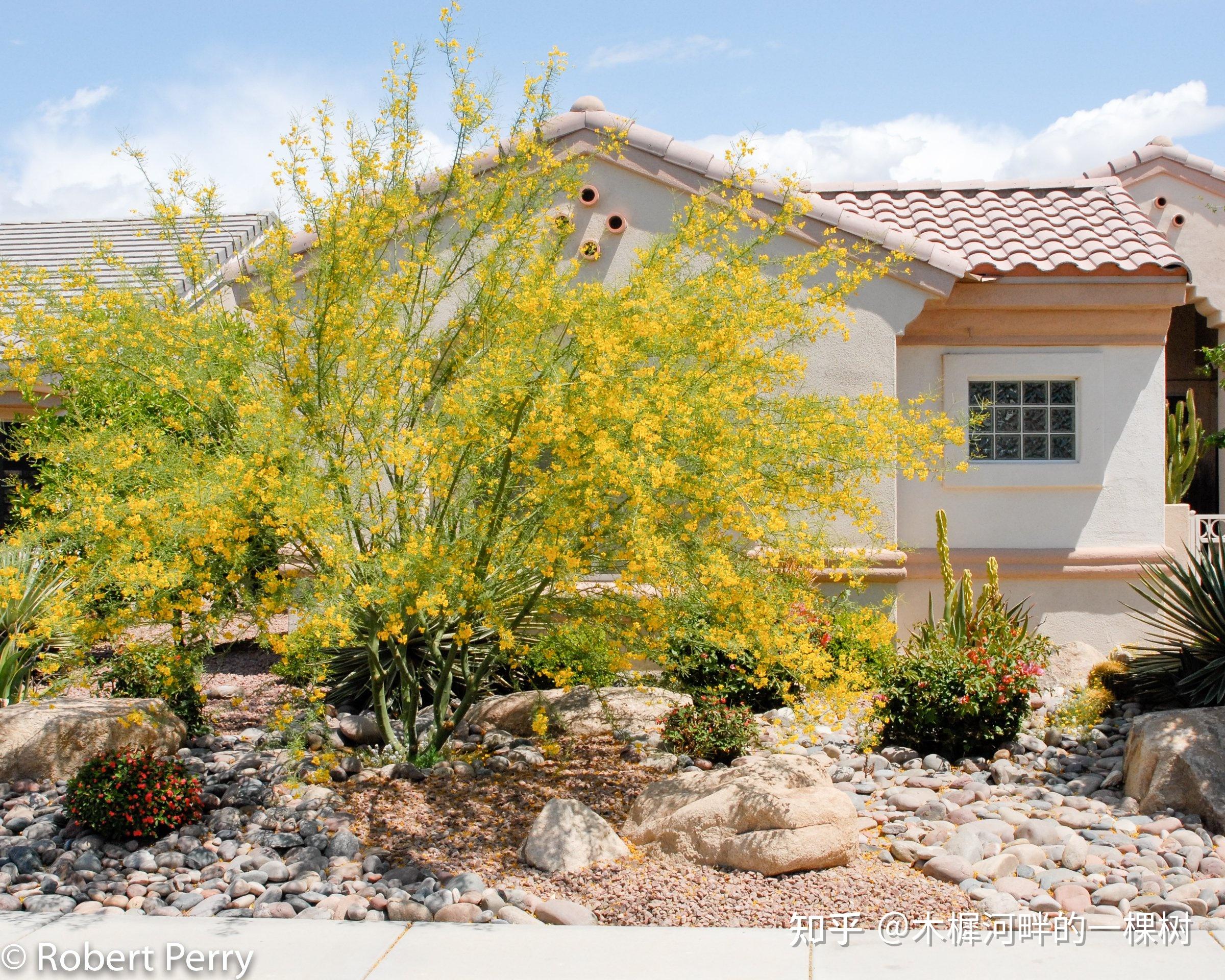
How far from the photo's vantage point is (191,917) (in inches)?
192

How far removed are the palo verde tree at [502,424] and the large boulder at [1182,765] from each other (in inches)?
90.5

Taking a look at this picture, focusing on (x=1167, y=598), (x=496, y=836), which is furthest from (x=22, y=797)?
(x=1167, y=598)

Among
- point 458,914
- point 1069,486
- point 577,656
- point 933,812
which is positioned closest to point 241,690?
point 577,656

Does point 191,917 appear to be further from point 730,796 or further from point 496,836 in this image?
point 730,796

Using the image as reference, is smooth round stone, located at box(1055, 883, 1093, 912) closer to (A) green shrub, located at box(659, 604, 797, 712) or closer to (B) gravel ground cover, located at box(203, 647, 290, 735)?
(A) green shrub, located at box(659, 604, 797, 712)

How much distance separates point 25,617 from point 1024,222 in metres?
10.1

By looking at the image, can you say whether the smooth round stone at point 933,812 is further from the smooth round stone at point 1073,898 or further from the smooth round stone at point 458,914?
the smooth round stone at point 458,914

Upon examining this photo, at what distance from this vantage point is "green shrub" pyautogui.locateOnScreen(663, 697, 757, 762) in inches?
272

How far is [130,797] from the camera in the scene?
580cm

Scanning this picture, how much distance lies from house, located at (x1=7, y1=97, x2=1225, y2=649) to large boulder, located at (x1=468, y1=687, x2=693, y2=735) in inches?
125

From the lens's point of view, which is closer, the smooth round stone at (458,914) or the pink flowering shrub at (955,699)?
the smooth round stone at (458,914)

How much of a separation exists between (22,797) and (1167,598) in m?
8.07

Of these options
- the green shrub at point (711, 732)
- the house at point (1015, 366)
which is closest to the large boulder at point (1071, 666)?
the house at point (1015, 366)

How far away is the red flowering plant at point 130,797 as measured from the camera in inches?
229
